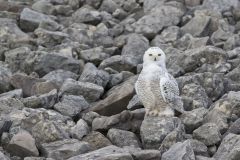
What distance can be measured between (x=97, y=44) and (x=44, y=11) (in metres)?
2.62

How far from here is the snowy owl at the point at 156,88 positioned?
32.0ft

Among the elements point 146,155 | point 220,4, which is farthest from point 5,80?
point 220,4

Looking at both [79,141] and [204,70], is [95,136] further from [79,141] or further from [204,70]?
[204,70]

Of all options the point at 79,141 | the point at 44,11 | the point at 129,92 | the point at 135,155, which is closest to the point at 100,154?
the point at 135,155

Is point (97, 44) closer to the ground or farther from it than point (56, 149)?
closer to the ground

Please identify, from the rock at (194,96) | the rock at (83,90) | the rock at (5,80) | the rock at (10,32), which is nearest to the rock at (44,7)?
the rock at (10,32)

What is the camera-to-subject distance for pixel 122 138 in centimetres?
953

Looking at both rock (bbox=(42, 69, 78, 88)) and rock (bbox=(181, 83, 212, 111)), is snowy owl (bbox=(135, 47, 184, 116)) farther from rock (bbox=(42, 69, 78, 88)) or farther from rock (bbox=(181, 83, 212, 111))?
rock (bbox=(42, 69, 78, 88))

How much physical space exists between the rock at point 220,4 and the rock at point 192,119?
24.0 ft

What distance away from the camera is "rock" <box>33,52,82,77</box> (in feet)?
44.8

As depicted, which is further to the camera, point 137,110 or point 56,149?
point 137,110

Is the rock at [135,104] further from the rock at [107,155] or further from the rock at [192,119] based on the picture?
the rock at [107,155]

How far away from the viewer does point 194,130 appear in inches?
383

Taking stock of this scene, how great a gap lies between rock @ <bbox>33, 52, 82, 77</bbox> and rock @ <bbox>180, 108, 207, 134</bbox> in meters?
4.12
